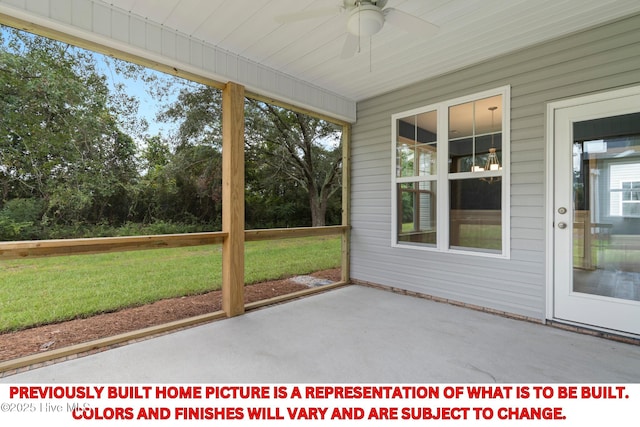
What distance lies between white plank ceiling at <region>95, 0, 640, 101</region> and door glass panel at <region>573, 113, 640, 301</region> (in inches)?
37.9

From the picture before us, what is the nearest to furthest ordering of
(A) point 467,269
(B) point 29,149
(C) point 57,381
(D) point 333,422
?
1. (D) point 333,422
2. (C) point 57,381
3. (B) point 29,149
4. (A) point 467,269

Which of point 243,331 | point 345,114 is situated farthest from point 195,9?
point 243,331

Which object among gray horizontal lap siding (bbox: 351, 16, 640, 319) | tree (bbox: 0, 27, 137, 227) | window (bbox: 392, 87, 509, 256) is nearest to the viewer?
gray horizontal lap siding (bbox: 351, 16, 640, 319)

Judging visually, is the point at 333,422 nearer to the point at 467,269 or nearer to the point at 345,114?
the point at 467,269

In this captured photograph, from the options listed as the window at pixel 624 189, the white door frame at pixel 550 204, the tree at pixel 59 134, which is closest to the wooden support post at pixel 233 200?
the tree at pixel 59 134

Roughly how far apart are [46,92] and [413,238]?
14.9ft

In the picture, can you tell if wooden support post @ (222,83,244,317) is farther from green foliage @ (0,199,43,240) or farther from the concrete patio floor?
green foliage @ (0,199,43,240)

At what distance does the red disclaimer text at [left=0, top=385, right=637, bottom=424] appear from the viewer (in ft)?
5.41

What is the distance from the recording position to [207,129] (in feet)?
18.8

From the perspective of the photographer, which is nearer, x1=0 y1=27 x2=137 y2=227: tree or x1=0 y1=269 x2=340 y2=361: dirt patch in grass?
x1=0 y1=269 x2=340 y2=361: dirt patch in grass

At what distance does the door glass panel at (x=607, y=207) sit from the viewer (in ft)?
8.49

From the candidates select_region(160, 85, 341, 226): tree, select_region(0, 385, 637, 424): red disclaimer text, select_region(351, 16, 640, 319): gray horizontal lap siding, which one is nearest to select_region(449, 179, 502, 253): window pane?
select_region(351, 16, 640, 319): gray horizontal lap siding

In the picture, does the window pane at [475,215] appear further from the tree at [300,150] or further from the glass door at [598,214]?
the tree at [300,150]

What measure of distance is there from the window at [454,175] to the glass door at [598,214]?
485 mm
